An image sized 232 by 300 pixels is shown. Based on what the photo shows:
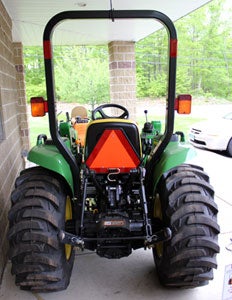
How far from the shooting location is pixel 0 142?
302 cm

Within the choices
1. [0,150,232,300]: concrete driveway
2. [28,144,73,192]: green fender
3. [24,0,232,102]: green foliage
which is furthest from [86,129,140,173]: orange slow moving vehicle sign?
[24,0,232,102]: green foliage

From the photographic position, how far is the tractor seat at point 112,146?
2.21 meters

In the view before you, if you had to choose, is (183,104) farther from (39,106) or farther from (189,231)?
(39,106)

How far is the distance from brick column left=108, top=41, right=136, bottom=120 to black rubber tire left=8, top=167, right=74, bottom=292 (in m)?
5.17

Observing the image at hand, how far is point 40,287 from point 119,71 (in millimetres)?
5611

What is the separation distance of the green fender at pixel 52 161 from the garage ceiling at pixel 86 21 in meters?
2.34

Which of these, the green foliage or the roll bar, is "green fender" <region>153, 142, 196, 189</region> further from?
the green foliage

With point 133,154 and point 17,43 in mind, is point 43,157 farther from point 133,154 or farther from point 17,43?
point 17,43

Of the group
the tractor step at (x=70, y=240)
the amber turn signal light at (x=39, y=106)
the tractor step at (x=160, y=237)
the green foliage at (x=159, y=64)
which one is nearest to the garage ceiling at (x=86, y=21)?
the amber turn signal light at (x=39, y=106)

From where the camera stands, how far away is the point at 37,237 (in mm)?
2039

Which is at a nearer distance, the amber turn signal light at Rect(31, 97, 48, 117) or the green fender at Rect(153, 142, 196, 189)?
the amber turn signal light at Rect(31, 97, 48, 117)

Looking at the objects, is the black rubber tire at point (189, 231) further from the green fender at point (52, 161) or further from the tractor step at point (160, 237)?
the green fender at point (52, 161)

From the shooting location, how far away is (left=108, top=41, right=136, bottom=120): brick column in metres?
6.98

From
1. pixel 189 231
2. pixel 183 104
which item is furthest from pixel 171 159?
pixel 189 231
